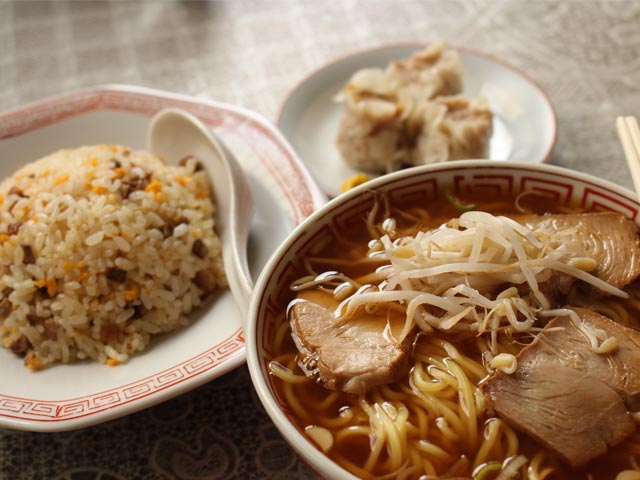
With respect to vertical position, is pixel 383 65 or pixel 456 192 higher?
pixel 456 192

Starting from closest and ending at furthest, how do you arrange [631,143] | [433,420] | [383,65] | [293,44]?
1. [433,420]
2. [631,143]
3. [383,65]
4. [293,44]

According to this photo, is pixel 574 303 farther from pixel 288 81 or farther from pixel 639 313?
pixel 288 81

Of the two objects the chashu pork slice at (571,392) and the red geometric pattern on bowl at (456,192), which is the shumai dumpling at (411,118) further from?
the chashu pork slice at (571,392)

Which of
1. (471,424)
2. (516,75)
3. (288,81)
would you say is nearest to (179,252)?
(471,424)

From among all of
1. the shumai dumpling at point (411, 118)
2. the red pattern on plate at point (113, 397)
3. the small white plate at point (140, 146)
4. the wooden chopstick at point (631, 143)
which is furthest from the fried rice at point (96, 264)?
the wooden chopstick at point (631, 143)

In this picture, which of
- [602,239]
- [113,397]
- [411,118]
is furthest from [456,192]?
[113,397]

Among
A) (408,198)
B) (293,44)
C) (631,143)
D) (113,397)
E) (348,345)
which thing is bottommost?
(113,397)

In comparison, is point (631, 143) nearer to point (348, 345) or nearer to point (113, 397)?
point (348, 345)

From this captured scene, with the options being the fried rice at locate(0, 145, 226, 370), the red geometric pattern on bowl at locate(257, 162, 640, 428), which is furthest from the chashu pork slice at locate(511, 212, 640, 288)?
the fried rice at locate(0, 145, 226, 370)
